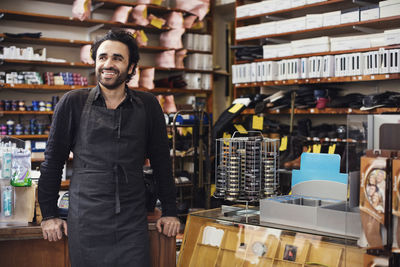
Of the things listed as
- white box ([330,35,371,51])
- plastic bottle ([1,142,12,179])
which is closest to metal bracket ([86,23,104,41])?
white box ([330,35,371,51])

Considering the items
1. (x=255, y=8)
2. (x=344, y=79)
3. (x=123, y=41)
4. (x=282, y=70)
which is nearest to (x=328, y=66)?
(x=344, y=79)

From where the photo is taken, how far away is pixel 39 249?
2295 mm

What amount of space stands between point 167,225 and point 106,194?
368 millimetres

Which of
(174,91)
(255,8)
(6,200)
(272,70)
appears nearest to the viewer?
(6,200)

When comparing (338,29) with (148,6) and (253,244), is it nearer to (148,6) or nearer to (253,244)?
(148,6)

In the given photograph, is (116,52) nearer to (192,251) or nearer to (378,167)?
(192,251)

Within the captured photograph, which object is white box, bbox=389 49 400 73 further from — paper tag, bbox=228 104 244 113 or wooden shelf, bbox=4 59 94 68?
wooden shelf, bbox=4 59 94 68

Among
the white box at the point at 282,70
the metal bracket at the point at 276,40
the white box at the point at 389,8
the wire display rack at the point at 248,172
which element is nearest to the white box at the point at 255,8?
the metal bracket at the point at 276,40

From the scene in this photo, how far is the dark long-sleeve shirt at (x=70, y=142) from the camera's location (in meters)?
2.04

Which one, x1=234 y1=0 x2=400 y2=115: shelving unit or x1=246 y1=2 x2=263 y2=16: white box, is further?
x1=246 y1=2 x2=263 y2=16: white box

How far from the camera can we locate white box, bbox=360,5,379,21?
16.6 feet

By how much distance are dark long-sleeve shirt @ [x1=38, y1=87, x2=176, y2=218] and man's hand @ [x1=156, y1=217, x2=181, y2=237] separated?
3.5 inches

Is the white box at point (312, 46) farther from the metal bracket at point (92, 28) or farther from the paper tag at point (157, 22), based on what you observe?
the metal bracket at point (92, 28)

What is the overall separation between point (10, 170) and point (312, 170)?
65.7 inches
